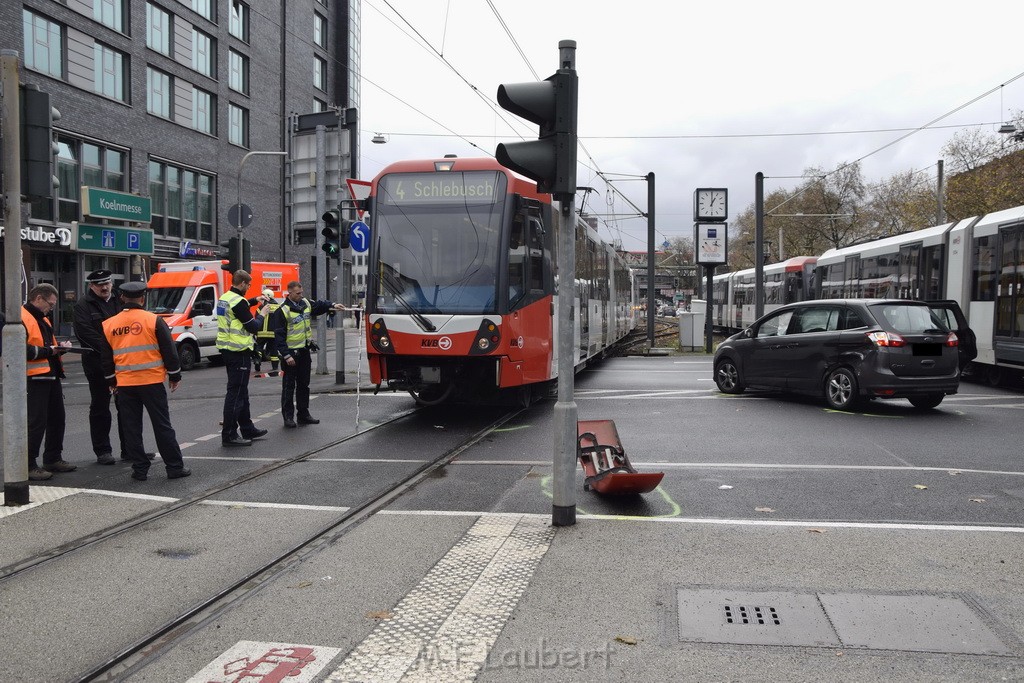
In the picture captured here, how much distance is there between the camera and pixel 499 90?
5.73 m

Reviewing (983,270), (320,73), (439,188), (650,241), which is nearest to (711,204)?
(650,241)

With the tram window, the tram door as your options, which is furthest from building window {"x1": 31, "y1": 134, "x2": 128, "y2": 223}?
the tram door

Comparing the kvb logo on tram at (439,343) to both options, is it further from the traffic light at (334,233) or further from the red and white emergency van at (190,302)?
the red and white emergency van at (190,302)

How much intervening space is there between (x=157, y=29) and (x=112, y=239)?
955 cm

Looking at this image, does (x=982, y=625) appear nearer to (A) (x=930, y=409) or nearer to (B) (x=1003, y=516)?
(B) (x=1003, y=516)

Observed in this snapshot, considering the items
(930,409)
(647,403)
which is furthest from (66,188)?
(930,409)

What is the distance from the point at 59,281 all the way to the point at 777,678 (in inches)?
1222

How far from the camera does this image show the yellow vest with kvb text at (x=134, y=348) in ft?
25.4

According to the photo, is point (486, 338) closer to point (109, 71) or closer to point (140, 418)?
point (140, 418)

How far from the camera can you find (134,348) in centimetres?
775

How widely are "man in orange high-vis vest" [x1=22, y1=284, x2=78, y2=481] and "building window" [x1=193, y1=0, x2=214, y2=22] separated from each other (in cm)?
3336

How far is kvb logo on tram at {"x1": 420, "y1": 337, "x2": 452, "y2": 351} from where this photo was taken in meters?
10.5

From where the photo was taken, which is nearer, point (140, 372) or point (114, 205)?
point (140, 372)

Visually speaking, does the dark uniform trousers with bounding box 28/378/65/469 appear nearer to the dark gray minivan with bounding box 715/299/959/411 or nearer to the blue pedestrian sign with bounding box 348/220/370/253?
the blue pedestrian sign with bounding box 348/220/370/253
